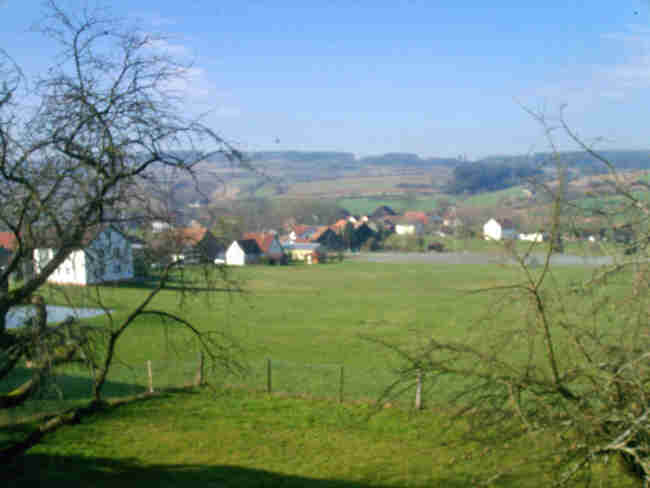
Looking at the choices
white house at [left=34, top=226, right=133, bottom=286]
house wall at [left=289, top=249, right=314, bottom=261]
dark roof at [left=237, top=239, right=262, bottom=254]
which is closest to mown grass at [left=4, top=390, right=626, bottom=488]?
white house at [left=34, top=226, right=133, bottom=286]

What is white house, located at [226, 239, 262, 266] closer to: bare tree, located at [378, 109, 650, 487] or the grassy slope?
the grassy slope

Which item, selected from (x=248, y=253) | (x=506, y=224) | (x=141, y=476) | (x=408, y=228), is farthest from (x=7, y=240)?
(x=408, y=228)

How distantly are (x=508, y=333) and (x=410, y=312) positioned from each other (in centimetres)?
3267

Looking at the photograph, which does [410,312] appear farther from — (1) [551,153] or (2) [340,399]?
(1) [551,153]

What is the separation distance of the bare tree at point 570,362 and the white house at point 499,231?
34cm

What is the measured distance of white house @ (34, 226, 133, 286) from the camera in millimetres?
6246

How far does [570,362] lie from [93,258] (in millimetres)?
5345

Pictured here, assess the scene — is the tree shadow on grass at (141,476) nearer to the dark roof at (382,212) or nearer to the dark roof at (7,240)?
the dark roof at (7,240)

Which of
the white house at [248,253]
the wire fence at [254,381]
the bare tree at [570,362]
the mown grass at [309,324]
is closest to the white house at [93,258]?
the mown grass at [309,324]

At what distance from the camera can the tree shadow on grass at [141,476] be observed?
9.62 m

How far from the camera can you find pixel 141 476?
9.97 metres

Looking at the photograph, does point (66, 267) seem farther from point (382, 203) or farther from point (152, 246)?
point (382, 203)

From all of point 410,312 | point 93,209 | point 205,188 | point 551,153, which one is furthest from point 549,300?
point 410,312

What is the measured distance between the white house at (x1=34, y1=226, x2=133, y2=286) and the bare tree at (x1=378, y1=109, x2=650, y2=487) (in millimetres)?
3429
